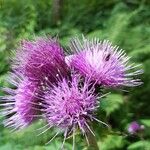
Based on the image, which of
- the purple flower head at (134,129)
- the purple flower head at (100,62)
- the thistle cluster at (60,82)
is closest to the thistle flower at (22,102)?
the thistle cluster at (60,82)

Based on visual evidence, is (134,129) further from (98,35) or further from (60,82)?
(60,82)

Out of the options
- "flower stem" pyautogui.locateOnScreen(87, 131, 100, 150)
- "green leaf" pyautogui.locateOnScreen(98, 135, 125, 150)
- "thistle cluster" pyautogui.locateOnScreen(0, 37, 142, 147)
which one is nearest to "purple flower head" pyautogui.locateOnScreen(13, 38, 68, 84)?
"thistle cluster" pyautogui.locateOnScreen(0, 37, 142, 147)

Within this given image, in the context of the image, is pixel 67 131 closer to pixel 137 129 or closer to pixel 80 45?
pixel 80 45

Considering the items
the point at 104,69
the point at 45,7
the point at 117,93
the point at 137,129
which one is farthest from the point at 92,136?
the point at 45,7

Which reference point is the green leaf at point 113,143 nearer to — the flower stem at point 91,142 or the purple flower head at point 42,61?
the flower stem at point 91,142

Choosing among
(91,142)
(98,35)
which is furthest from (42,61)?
(98,35)

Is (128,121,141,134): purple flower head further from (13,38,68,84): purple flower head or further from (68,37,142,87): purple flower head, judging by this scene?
(13,38,68,84): purple flower head
